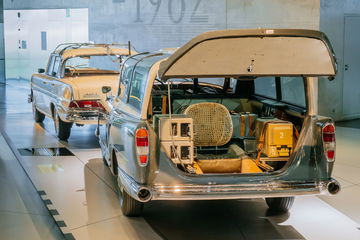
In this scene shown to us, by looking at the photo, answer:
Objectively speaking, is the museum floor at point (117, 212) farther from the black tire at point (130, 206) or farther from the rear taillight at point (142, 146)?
the rear taillight at point (142, 146)

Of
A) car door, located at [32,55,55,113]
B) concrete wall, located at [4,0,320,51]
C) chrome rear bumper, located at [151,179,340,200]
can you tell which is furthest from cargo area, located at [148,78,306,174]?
concrete wall, located at [4,0,320,51]

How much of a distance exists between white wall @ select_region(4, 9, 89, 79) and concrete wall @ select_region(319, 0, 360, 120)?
320 inches

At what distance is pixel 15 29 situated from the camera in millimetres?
23438

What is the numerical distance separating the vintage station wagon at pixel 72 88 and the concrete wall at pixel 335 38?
14.4 feet

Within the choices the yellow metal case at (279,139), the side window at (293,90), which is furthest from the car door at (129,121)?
the side window at (293,90)

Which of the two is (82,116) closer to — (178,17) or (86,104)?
(86,104)

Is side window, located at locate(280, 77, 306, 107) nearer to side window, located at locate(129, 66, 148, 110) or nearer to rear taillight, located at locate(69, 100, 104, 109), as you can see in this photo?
rear taillight, located at locate(69, 100, 104, 109)

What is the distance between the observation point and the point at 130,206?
21.0 feet

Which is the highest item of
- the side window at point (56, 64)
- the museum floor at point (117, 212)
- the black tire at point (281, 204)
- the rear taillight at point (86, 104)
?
the side window at point (56, 64)

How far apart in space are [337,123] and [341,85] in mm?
853

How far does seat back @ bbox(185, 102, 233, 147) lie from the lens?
257 inches

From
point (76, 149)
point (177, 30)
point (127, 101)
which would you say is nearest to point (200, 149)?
point (127, 101)

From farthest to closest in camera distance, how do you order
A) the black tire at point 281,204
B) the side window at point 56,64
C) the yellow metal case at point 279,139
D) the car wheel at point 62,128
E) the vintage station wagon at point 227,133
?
1. the side window at point 56,64
2. the car wheel at point 62,128
3. the black tire at point 281,204
4. the yellow metal case at point 279,139
5. the vintage station wagon at point 227,133

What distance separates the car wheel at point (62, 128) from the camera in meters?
11.3
